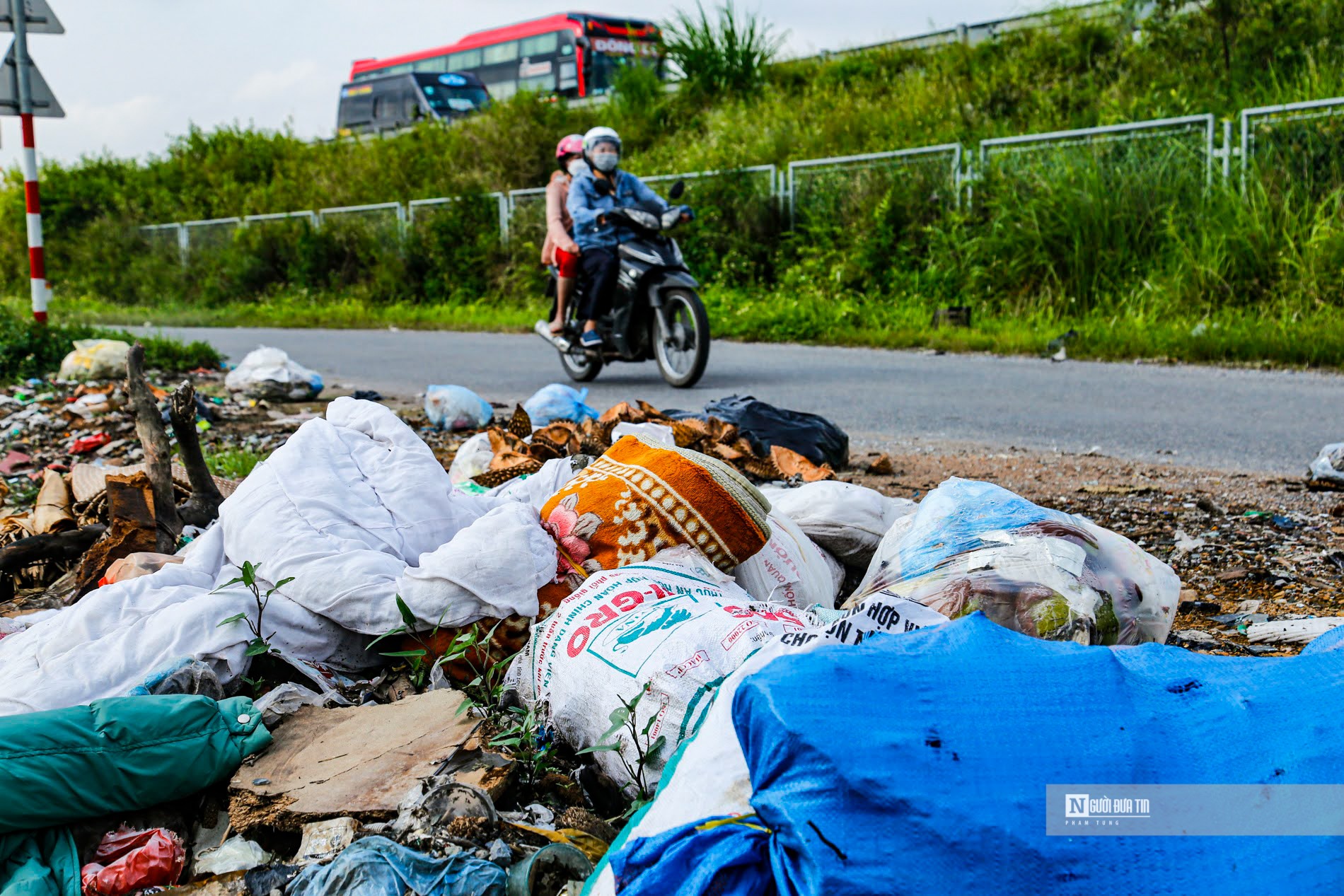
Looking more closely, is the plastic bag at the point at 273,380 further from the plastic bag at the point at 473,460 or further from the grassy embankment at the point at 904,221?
the grassy embankment at the point at 904,221

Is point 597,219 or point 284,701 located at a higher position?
point 597,219

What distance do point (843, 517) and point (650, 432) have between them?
2.34 ft

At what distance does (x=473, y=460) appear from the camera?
3721 mm

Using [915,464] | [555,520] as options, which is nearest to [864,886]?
[555,520]

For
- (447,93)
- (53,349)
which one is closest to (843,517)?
(53,349)

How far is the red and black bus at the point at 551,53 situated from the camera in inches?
1074

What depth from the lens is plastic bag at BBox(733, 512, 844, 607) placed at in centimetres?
240

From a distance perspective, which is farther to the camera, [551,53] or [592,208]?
[551,53]

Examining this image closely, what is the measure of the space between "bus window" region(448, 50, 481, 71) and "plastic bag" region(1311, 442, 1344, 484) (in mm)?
29072

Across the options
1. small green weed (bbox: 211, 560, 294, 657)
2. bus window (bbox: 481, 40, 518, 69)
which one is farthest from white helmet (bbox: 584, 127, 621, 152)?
bus window (bbox: 481, 40, 518, 69)

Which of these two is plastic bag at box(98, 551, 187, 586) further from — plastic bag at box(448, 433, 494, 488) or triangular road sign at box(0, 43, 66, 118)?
triangular road sign at box(0, 43, 66, 118)

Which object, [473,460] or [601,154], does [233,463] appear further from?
[601,154]

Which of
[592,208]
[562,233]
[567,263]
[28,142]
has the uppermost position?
[28,142]

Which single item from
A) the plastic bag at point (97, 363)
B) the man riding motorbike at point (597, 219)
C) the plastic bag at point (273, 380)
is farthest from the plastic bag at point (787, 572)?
the plastic bag at point (97, 363)
